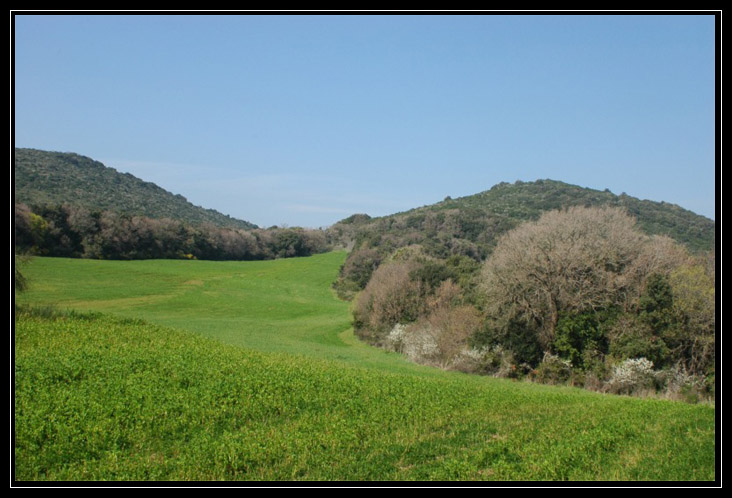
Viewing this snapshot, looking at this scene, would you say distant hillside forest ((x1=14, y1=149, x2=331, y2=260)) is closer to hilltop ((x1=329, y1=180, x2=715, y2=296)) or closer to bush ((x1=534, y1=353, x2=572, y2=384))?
hilltop ((x1=329, y1=180, x2=715, y2=296))

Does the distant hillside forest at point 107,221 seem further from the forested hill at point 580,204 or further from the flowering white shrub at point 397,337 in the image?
the forested hill at point 580,204

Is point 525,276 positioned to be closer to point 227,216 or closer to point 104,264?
point 104,264

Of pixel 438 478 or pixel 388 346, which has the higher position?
pixel 438 478

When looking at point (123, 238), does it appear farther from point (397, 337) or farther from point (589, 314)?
point (589, 314)

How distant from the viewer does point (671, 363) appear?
30266 mm

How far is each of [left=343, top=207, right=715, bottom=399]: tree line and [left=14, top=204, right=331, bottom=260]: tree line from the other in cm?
3557

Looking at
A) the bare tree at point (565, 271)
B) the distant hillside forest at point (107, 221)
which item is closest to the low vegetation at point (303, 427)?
the bare tree at point (565, 271)

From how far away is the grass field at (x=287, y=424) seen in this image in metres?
9.20

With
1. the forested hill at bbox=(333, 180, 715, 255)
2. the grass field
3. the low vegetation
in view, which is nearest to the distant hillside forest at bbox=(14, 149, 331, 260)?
the forested hill at bbox=(333, 180, 715, 255)

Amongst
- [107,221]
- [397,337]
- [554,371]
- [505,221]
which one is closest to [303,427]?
[554,371]

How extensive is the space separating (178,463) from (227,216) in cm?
14625

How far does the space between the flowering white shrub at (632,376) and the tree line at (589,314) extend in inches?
2.0
